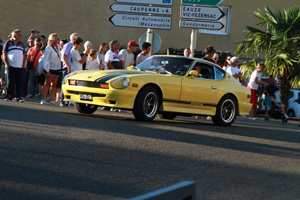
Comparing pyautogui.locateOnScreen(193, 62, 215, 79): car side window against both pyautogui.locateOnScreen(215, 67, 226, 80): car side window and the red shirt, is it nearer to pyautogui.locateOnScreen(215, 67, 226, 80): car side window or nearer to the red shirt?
pyautogui.locateOnScreen(215, 67, 226, 80): car side window

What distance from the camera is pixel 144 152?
8031mm

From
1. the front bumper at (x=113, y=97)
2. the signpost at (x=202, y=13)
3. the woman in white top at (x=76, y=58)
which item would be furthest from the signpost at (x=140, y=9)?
the front bumper at (x=113, y=97)

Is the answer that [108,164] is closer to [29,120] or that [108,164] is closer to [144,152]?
[144,152]

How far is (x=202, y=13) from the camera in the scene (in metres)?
19.5

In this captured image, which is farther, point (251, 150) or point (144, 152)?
point (251, 150)

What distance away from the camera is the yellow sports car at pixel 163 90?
1173 centimetres

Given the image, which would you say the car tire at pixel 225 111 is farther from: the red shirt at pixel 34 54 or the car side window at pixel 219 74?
the red shirt at pixel 34 54

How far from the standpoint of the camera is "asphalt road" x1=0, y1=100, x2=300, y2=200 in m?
5.71

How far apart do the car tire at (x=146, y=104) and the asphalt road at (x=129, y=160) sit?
0.32 meters

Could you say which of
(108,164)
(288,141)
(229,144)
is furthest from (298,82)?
(108,164)

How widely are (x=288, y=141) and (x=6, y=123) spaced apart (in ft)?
17.1

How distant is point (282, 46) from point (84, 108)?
449 inches

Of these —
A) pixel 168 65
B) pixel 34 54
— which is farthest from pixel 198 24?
pixel 168 65

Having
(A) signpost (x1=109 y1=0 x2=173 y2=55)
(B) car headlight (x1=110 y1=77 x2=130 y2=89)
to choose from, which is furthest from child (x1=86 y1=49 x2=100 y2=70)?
(B) car headlight (x1=110 y1=77 x2=130 y2=89)
